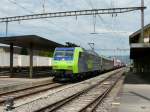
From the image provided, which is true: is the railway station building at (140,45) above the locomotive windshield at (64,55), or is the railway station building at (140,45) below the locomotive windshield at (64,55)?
above

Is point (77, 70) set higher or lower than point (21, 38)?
lower

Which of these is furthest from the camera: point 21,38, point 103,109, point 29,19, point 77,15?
point 29,19

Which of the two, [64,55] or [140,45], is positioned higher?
[140,45]

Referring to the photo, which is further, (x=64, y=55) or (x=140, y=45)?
(x=64, y=55)

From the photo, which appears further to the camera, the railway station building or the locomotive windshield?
the locomotive windshield

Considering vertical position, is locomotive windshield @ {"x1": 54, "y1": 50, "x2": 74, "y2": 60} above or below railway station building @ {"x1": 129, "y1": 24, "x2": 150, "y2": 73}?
below

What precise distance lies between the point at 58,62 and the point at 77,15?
6.94 metres

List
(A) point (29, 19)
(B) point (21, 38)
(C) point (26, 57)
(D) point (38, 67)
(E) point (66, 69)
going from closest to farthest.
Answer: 1. (E) point (66, 69)
2. (B) point (21, 38)
3. (A) point (29, 19)
4. (C) point (26, 57)
5. (D) point (38, 67)

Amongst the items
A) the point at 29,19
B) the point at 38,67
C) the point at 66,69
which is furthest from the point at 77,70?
the point at 38,67

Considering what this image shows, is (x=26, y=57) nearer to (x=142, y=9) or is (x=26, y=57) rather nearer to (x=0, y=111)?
(x=142, y=9)

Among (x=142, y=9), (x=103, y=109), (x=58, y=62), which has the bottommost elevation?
(x=103, y=109)

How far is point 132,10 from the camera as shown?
32250mm

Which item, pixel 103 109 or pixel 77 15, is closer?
pixel 103 109

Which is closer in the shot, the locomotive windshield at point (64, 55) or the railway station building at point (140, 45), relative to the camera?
the railway station building at point (140, 45)
